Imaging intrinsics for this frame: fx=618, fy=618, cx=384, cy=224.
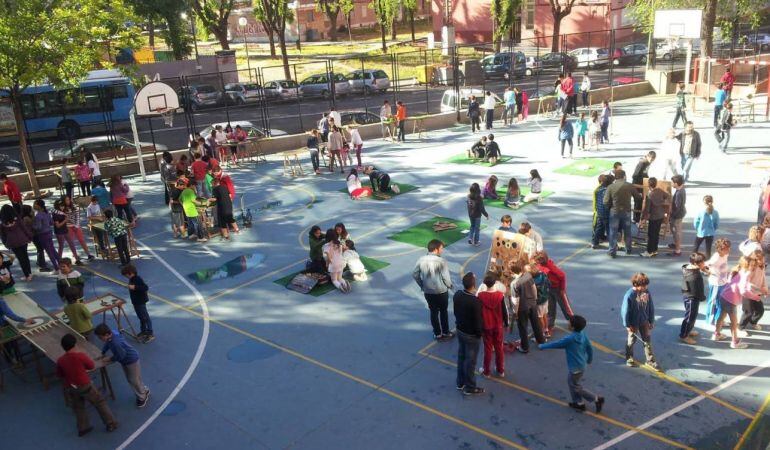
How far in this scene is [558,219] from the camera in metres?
16.0

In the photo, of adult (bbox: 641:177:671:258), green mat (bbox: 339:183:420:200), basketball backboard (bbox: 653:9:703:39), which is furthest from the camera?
basketball backboard (bbox: 653:9:703:39)

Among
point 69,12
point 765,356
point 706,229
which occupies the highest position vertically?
point 69,12

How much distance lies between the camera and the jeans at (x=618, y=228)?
12.9m

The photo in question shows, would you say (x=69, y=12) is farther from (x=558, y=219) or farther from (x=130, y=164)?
(x=558, y=219)

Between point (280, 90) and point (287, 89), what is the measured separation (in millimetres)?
471

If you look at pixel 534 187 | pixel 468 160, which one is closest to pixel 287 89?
pixel 468 160

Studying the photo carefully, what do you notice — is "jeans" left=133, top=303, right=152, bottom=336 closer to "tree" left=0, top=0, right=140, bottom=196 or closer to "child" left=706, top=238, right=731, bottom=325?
"child" left=706, top=238, right=731, bottom=325

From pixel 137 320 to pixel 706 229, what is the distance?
11273 mm

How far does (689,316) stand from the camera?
9.72 metres

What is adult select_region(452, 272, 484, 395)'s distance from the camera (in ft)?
27.7

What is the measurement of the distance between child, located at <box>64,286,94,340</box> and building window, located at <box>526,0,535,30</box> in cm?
5592

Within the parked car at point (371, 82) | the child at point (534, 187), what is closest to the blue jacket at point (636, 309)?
the child at point (534, 187)

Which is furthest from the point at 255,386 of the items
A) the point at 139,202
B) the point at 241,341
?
the point at 139,202

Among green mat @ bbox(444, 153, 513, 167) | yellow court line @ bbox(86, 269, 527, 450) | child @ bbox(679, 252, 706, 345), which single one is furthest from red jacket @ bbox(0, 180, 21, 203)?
child @ bbox(679, 252, 706, 345)
